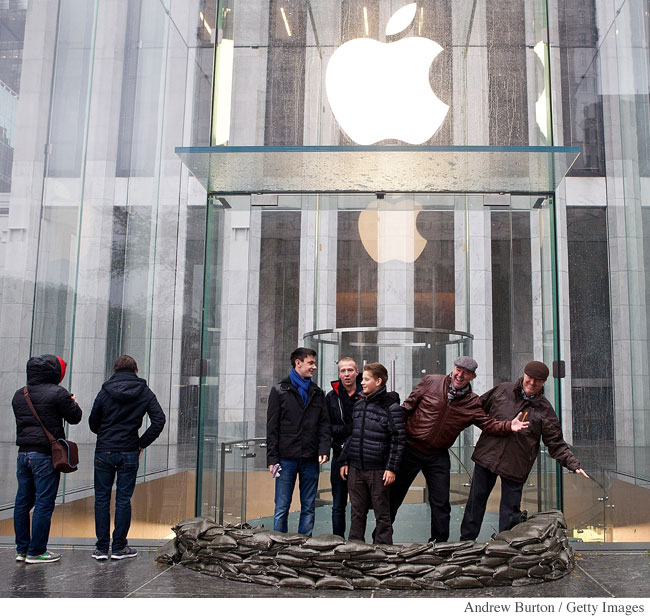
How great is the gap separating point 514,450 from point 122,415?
3.21 meters

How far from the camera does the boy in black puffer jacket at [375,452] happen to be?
17.9 feet

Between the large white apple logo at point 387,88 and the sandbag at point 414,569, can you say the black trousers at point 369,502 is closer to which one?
the sandbag at point 414,569

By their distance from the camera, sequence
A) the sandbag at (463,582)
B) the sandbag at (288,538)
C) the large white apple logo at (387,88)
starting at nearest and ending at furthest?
the sandbag at (463,582), the sandbag at (288,538), the large white apple logo at (387,88)

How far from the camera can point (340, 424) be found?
6.05 metres

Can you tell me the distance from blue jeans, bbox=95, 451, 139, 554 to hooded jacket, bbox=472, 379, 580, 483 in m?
2.88

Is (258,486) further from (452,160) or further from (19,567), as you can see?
(452,160)

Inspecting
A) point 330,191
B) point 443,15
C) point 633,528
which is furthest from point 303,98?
point 633,528

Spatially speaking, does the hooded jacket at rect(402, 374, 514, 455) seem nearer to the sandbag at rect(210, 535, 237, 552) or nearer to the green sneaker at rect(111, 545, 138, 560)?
the sandbag at rect(210, 535, 237, 552)

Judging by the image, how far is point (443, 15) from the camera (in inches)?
271

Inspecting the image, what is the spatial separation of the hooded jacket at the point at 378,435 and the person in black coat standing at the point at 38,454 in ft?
7.37

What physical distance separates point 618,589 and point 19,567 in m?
4.43

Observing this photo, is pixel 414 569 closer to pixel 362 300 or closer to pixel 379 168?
pixel 362 300

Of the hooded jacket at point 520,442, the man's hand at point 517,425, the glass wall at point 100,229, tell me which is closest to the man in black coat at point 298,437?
the hooded jacket at point 520,442

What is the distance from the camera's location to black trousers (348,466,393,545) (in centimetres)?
546
